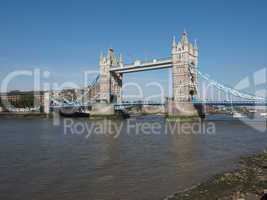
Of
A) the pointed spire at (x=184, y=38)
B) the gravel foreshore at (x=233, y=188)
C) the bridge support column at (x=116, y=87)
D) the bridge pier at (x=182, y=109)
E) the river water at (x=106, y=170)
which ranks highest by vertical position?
the pointed spire at (x=184, y=38)

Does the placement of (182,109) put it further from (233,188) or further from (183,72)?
(233,188)

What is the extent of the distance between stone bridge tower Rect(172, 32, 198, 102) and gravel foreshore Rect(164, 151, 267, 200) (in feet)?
133

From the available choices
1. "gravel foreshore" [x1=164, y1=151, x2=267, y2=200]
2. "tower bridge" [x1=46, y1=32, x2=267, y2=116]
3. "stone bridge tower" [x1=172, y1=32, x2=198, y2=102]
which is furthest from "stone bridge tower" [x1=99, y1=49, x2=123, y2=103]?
"gravel foreshore" [x1=164, y1=151, x2=267, y2=200]

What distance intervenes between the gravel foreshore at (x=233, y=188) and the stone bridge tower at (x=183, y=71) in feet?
133

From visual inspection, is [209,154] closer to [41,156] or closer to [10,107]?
[41,156]

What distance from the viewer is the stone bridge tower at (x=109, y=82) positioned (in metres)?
66.8

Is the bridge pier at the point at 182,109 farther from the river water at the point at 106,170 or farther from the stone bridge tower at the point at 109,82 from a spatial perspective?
the river water at the point at 106,170

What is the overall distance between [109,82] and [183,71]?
1926cm

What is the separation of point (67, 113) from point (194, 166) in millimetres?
59103

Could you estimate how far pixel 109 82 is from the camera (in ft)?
222

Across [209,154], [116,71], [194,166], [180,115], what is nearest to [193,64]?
[180,115]

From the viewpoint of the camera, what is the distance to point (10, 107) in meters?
80.5

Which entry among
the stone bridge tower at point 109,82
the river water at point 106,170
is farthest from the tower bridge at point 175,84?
the river water at point 106,170

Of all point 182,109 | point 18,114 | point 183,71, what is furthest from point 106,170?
point 18,114
